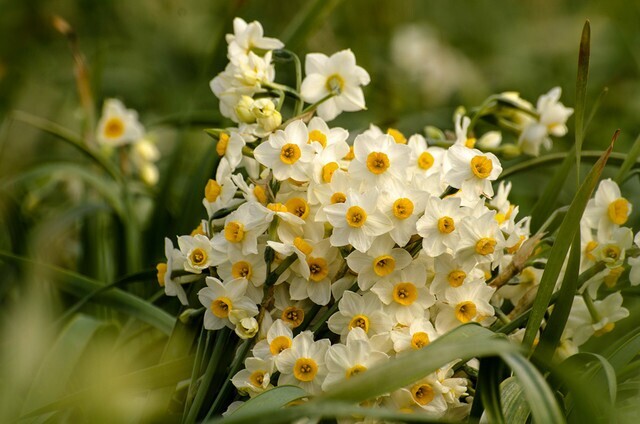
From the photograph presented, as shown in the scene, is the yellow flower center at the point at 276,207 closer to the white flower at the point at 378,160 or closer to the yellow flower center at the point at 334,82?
the white flower at the point at 378,160

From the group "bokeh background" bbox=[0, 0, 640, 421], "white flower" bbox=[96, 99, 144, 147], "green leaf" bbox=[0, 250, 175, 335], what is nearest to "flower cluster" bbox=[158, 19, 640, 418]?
"green leaf" bbox=[0, 250, 175, 335]

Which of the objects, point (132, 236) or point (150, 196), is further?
point (150, 196)

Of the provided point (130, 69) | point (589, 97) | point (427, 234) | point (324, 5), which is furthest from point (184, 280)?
point (130, 69)

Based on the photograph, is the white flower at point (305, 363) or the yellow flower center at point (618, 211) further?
the yellow flower center at point (618, 211)

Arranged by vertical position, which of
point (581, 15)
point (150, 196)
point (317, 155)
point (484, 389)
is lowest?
point (484, 389)

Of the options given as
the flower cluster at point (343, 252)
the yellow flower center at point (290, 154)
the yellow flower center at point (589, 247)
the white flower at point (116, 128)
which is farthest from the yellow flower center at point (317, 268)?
the white flower at point (116, 128)

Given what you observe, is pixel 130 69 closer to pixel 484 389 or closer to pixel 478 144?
pixel 478 144
